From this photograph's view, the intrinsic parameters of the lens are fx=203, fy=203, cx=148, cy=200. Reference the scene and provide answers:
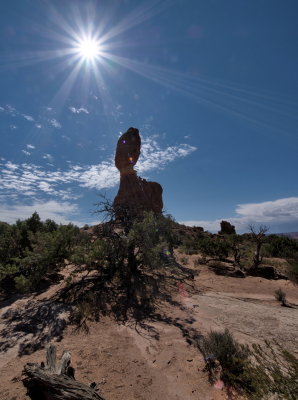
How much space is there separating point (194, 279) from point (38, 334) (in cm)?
864

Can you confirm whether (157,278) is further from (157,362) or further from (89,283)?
(157,362)

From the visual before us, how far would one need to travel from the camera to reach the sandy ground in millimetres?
3689

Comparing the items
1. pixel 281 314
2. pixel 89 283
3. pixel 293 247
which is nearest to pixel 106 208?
pixel 89 283

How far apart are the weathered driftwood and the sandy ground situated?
0.30 m

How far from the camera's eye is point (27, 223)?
12.8m

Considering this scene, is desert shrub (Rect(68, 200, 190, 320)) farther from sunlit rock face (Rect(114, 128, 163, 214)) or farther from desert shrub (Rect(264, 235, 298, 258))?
sunlit rock face (Rect(114, 128, 163, 214))

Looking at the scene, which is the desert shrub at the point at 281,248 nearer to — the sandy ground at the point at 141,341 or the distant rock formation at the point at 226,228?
the sandy ground at the point at 141,341

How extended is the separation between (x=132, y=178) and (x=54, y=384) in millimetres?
36391

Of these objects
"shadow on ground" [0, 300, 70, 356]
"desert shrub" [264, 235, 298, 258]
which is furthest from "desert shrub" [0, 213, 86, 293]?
"desert shrub" [264, 235, 298, 258]

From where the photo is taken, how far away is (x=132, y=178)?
3884 centimetres

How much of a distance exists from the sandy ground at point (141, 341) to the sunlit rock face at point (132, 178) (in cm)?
3005

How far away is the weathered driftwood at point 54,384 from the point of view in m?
3.02

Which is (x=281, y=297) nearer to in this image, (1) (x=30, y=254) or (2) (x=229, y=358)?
(2) (x=229, y=358)

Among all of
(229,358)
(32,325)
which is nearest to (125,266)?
(32,325)
